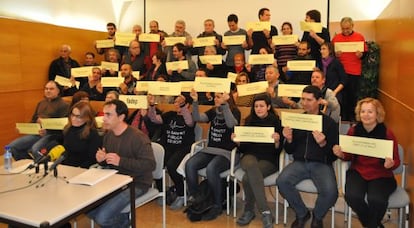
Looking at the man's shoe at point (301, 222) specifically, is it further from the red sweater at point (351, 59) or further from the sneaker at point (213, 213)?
the red sweater at point (351, 59)

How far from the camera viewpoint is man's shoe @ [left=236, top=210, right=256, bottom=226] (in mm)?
3608

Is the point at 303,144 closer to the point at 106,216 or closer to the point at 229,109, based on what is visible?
the point at 229,109

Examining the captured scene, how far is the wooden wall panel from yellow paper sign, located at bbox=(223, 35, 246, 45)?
3.47 metres

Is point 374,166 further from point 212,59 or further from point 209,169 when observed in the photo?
point 212,59

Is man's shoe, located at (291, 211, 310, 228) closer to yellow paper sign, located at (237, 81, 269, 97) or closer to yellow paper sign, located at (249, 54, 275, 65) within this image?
yellow paper sign, located at (237, 81, 269, 97)

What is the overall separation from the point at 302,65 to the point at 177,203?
242 cm

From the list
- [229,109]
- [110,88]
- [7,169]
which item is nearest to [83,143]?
[7,169]

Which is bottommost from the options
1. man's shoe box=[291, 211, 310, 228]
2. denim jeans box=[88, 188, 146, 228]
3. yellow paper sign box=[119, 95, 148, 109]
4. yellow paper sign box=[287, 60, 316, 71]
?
man's shoe box=[291, 211, 310, 228]

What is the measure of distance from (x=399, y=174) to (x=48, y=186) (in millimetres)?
2974

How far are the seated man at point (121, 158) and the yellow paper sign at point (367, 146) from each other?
1640 mm

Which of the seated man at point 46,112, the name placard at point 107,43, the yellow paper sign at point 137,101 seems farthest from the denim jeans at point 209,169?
the name placard at point 107,43

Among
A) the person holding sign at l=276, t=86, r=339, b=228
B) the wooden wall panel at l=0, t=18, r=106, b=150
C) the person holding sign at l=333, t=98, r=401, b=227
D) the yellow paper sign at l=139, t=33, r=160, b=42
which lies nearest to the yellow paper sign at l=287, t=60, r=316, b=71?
the person holding sign at l=276, t=86, r=339, b=228

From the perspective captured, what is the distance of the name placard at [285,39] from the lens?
5.41 meters

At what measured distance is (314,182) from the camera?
3.28 metres
